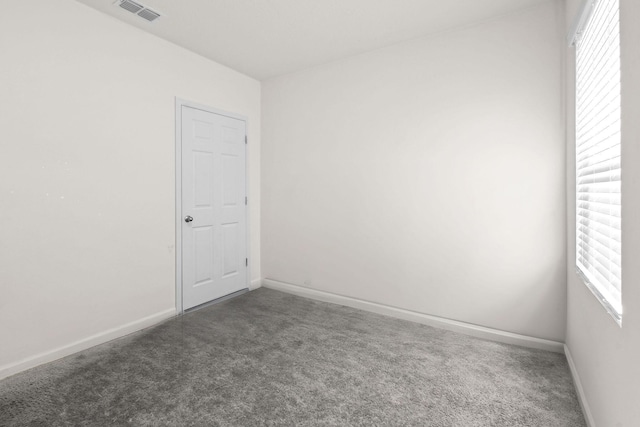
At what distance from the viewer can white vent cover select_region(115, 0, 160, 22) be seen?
8.41ft

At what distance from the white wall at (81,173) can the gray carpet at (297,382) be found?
15.0 inches

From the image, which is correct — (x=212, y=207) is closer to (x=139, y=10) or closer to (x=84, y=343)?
(x=84, y=343)

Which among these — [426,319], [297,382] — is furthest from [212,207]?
[426,319]

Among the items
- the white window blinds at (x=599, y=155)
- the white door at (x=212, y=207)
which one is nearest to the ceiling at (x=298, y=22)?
the white door at (x=212, y=207)

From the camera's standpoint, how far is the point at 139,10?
267 centimetres

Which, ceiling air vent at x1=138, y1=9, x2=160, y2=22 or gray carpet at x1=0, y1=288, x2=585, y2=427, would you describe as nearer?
gray carpet at x1=0, y1=288, x2=585, y2=427

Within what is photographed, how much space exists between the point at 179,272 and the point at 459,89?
10.9ft

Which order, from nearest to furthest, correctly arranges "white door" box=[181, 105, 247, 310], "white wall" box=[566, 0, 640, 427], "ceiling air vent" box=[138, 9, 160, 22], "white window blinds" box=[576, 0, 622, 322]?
1. "white wall" box=[566, 0, 640, 427]
2. "white window blinds" box=[576, 0, 622, 322]
3. "ceiling air vent" box=[138, 9, 160, 22]
4. "white door" box=[181, 105, 247, 310]

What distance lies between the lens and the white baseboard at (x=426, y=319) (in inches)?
103

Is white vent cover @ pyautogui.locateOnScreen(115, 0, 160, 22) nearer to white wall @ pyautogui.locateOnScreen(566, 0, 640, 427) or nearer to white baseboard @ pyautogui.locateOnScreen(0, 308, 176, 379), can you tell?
white baseboard @ pyautogui.locateOnScreen(0, 308, 176, 379)

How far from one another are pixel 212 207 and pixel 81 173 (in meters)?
1.32

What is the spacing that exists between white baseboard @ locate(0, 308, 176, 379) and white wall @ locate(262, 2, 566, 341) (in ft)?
5.25

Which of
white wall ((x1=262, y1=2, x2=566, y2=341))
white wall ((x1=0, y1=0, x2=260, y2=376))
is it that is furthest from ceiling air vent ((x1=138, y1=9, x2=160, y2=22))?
white wall ((x1=262, y1=2, x2=566, y2=341))

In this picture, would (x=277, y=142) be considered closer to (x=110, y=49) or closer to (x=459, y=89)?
(x=110, y=49)
